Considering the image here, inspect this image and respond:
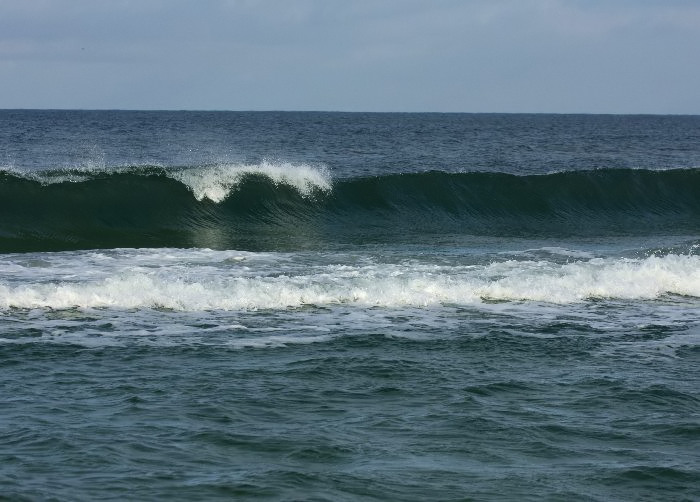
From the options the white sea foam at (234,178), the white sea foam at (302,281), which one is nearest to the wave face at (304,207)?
the white sea foam at (234,178)

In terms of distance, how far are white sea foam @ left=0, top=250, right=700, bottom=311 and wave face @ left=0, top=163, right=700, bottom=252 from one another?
3.59 meters

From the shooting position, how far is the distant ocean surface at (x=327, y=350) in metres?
6.95

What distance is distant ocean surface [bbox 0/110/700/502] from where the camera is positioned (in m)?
6.95

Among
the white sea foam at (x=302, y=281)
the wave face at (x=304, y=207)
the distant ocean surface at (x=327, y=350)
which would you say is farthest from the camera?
the wave face at (x=304, y=207)

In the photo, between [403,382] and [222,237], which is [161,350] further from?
[222,237]

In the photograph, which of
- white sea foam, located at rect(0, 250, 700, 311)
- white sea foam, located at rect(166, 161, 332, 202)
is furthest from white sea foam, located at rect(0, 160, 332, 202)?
white sea foam, located at rect(0, 250, 700, 311)

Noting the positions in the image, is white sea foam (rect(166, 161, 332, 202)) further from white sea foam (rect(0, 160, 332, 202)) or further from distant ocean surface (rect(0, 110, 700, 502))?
distant ocean surface (rect(0, 110, 700, 502))

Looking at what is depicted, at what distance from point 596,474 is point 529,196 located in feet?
70.0

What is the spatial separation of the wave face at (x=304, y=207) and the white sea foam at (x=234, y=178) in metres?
0.03

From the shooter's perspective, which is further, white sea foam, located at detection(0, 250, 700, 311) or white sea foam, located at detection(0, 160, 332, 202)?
white sea foam, located at detection(0, 160, 332, 202)

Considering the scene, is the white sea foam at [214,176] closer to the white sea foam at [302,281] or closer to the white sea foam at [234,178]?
the white sea foam at [234,178]

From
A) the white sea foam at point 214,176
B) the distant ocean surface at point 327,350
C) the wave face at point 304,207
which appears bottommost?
the distant ocean surface at point 327,350

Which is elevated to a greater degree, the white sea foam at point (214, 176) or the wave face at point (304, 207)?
the white sea foam at point (214, 176)

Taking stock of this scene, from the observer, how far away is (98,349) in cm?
1033
